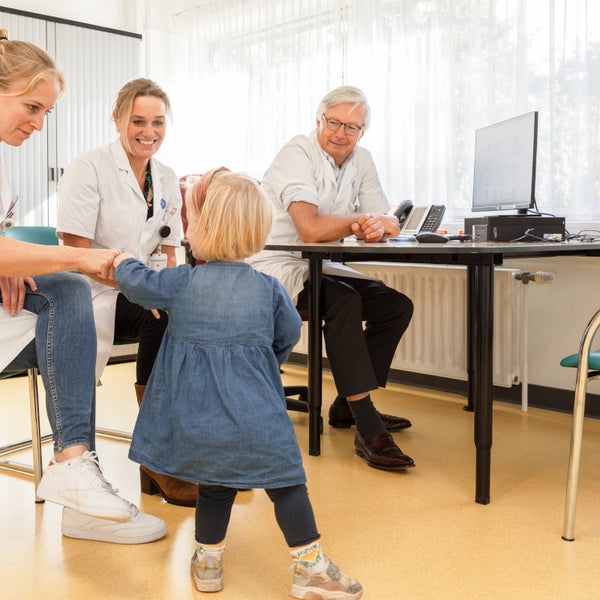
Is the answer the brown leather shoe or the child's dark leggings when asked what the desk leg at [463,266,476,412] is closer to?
the brown leather shoe

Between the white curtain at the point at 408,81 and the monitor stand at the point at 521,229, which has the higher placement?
the white curtain at the point at 408,81

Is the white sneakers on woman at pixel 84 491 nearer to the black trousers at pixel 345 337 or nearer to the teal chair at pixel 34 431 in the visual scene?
the teal chair at pixel 34 431

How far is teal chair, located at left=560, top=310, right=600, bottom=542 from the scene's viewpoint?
1.69 metres

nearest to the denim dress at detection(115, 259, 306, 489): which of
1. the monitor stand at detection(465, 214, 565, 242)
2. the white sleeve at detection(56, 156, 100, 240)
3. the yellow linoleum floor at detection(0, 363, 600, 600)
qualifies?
the yellow linoleum floor at detection(0, 363, 600, 600)

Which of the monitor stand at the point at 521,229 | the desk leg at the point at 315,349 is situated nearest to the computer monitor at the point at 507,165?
the monitor stand at the point at 521,229

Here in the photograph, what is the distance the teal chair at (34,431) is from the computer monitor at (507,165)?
4.93 ft

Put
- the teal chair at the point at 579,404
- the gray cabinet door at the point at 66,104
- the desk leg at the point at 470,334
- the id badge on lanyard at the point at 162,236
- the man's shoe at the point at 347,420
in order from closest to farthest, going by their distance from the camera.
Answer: the teal chair at the point at 579,404 < the id badge on lanyard at the point at 162,236 < the man's shoe at the point at 347,420 < the desk leg at the point at 470,334 < the gray cabinet door at the point at 66,104

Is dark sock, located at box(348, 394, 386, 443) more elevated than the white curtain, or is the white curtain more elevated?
the white curtain

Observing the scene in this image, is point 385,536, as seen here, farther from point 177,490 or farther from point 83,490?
point 83,490

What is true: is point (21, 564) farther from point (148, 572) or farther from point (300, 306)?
point (300, 306)

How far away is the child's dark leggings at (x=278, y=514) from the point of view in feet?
4.67

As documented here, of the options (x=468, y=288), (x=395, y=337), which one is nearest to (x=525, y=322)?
(x=468, y=288)

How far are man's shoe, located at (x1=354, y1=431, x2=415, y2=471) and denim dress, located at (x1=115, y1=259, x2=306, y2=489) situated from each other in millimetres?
→ 867

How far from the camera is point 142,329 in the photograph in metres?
2.10
